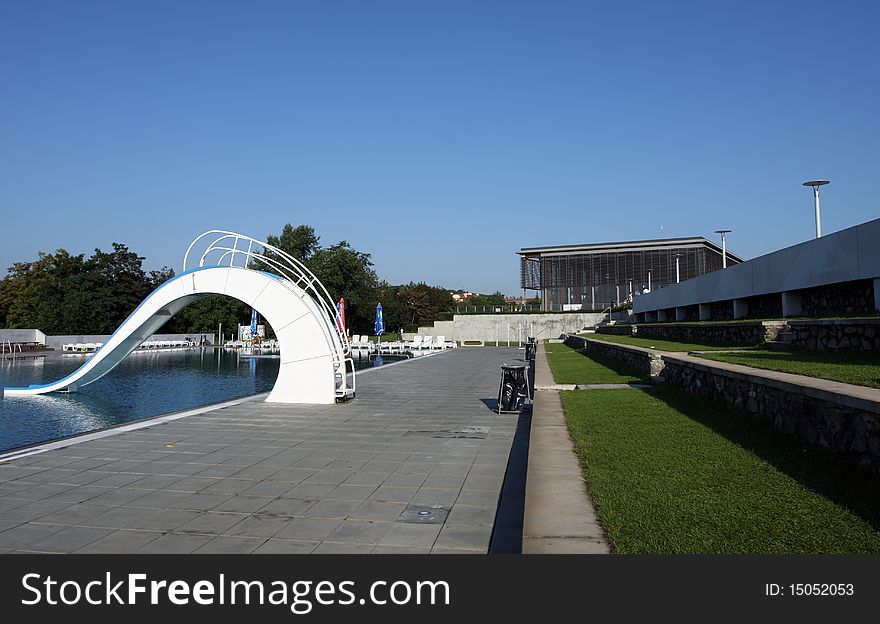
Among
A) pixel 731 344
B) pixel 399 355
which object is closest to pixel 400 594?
pixel 731 344

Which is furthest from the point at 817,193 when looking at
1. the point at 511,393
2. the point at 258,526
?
the point at 258,526

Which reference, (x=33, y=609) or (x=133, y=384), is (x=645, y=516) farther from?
(x=133, y=384)

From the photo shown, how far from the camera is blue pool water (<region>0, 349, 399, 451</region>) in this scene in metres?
11.6

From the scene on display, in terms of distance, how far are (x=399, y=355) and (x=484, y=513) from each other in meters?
35.6

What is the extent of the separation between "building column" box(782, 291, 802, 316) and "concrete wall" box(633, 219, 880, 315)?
0.85 ft

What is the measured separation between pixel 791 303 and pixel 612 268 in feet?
163

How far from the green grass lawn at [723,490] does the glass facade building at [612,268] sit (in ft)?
186

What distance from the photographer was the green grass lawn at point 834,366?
244 inches

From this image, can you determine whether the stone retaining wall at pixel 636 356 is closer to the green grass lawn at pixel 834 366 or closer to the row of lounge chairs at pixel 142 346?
the green grass lawn at pixel 834 366

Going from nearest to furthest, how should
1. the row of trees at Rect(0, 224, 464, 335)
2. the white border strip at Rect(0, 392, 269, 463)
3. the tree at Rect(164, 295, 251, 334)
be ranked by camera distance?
the white border strip at Rect(0, 392, 269, 463), the row of trees at Rect(0, 224, 464, 335), the tree at Rect(164, 295, 251, 334)

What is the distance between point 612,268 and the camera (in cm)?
6569

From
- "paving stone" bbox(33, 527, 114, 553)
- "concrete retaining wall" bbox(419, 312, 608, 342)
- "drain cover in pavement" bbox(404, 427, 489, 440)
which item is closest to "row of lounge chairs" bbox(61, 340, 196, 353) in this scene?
"concrete retaining wall" bbox(419, 312, 608, 342)

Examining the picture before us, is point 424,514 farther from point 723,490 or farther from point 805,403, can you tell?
point 805,403

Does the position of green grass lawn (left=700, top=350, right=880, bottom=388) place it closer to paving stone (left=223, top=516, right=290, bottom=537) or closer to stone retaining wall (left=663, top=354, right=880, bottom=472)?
stone retaining wall (left=663, top=354, right=880, bottom=472)
